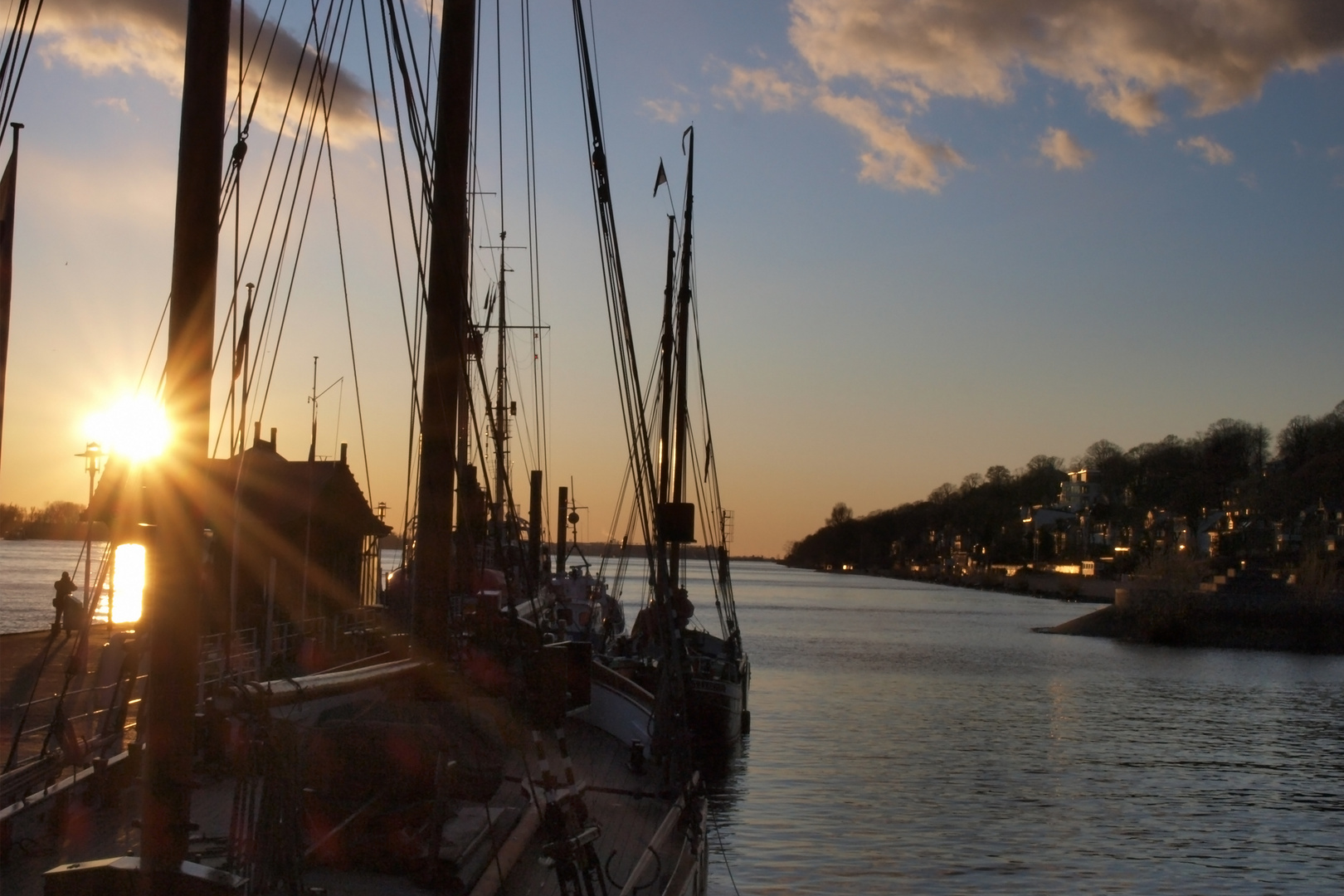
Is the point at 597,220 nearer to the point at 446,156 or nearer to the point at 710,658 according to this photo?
the point at 446,156

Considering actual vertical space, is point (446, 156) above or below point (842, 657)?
above

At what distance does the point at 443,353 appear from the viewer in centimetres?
1063

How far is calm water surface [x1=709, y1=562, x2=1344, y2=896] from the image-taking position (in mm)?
22578

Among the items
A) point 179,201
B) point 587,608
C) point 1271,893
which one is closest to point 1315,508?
point 587,608

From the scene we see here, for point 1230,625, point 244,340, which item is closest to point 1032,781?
point 244,340

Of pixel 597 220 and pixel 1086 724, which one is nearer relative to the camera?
pixel 597 220

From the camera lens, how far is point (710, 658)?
3388 centimetres

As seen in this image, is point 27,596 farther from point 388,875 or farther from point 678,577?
point 388,875

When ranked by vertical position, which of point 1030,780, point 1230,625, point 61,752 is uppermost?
point 61,752

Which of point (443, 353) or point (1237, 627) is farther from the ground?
point (443, 353)

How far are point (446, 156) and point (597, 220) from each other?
2.82m

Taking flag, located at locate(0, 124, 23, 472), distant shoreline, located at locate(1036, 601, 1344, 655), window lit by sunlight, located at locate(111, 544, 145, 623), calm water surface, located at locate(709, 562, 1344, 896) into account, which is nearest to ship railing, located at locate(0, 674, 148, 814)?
flag, located at locate(0, 124, 23, 472)

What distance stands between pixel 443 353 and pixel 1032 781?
85.2ft

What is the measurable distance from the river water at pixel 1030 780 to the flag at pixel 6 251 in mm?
15163
